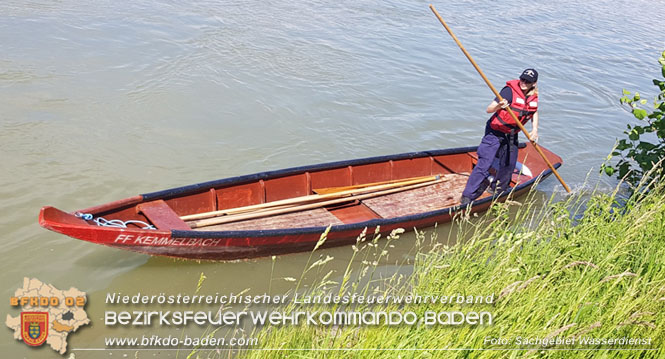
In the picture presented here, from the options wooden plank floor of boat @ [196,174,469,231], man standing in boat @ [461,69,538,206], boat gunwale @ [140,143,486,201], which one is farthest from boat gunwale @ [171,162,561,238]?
boat gunwale @ [140,143,486,201]

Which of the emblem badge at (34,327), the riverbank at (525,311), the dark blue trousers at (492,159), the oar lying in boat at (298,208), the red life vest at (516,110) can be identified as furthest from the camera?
the dark blue trousers at (492,159)

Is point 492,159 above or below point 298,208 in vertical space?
above

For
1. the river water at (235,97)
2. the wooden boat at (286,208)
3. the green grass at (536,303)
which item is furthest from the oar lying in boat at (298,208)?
the green grass at (536,303)

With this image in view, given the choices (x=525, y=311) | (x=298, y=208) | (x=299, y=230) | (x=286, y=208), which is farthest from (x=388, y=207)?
(x=525, y=311)

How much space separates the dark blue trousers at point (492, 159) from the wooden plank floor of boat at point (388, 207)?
0.56 m

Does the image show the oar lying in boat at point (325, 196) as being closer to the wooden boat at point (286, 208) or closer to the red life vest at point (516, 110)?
the wooden boat at point (286, 208)

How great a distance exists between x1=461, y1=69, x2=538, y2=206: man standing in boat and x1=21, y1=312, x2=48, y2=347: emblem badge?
5.10m

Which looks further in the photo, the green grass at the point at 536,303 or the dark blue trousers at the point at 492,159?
the dark blue trousers at the point at 492,159

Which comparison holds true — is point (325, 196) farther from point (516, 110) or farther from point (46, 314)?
point (46, 314)

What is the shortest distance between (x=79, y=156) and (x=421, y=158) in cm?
522

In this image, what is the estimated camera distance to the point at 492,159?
8125mm

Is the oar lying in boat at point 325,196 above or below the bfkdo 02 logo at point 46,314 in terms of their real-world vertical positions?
above

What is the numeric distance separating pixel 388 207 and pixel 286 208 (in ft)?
4.96

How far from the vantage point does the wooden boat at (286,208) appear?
649cm
